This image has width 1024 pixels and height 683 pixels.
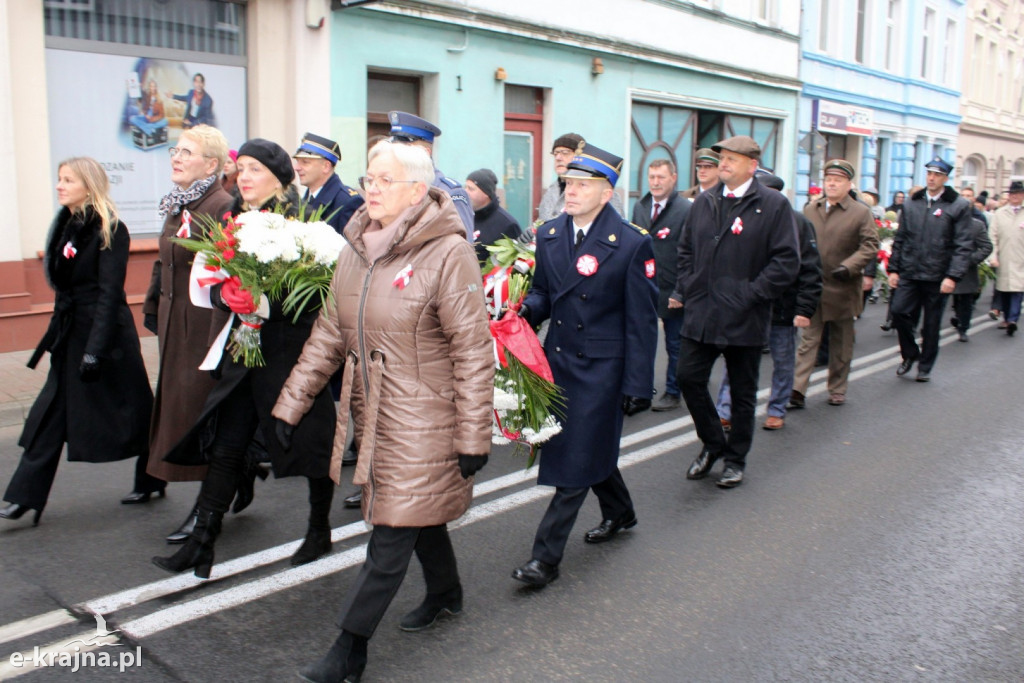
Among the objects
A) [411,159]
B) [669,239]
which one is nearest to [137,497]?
[411,159]

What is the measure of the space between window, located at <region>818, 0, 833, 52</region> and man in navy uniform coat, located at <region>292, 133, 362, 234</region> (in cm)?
2156

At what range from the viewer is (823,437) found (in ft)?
23.1

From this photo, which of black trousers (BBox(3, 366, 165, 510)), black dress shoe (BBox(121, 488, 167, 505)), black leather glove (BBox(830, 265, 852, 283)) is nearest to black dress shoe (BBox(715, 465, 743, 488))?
black leather glove (BBox(830, 265, 852, 283))

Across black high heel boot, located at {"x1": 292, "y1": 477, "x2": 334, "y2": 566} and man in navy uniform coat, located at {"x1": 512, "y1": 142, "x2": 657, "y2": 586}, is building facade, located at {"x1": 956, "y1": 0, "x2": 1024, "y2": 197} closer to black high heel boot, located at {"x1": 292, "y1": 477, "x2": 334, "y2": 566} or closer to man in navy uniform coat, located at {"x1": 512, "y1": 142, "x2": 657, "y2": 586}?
man in navy uniform coat, located at {"x1": 512, "y1": 142, "x2": 657, "y2": 586}

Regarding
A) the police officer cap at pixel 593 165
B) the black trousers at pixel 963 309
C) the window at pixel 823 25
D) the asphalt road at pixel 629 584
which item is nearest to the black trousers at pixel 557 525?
the asphalt road at pixel 629 584

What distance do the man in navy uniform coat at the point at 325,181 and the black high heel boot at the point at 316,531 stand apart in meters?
1.77

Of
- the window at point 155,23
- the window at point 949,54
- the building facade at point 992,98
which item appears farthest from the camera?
the building facade at point 992,98

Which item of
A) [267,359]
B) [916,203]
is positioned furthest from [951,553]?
[916,203]

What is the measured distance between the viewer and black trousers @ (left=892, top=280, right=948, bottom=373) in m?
9.19

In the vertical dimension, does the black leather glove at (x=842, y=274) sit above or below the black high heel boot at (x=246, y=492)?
above

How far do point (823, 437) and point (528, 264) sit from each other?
329 cm

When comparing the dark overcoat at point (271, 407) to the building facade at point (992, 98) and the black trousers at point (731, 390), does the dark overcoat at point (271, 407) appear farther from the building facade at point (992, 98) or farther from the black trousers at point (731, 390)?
the building facade at point (992, 98)

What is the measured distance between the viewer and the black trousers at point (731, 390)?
18.7 feet

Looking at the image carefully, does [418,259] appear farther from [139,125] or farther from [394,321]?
[139,125]
